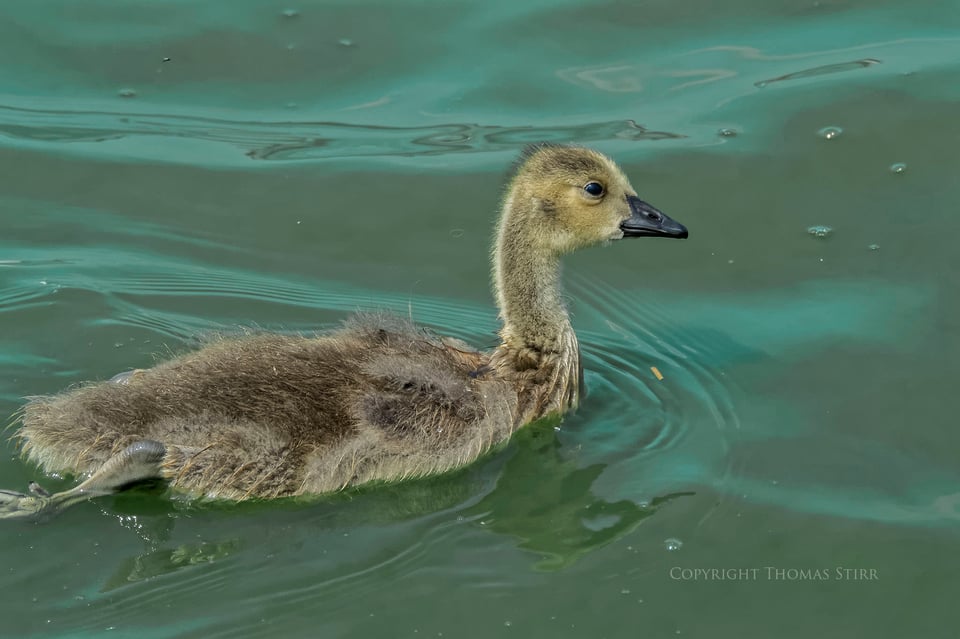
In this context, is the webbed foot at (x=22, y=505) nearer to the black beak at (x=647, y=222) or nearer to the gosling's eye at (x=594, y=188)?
the gosling's eye at (x=594, y=188)

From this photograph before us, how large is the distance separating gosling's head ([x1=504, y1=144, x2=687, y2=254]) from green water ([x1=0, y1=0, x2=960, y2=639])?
72cm

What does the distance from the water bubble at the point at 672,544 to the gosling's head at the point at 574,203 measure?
152cm

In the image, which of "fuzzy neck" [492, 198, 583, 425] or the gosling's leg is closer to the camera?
the gosling's leg

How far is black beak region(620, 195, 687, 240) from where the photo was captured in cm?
665

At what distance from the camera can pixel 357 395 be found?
5930 mm

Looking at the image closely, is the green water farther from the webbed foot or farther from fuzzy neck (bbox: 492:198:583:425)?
fuzzy neck (bbox: 492:198:583:425)

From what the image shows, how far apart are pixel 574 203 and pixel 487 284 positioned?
3.83ft

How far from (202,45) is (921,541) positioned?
5729mm

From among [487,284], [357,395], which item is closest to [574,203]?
[487,284]

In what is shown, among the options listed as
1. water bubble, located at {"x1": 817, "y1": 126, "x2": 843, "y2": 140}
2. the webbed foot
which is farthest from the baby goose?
water bubble, located at {"x1": 817, "y1": 126, "x2": 843, "y2": 140}

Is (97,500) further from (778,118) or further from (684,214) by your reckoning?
(778,118)

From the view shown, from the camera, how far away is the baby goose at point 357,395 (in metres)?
5.71

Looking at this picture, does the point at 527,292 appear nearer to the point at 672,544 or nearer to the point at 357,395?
the point at 357,395

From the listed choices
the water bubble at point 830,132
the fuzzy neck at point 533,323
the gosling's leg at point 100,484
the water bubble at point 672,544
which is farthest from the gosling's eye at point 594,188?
the water bubble at point 830,132
